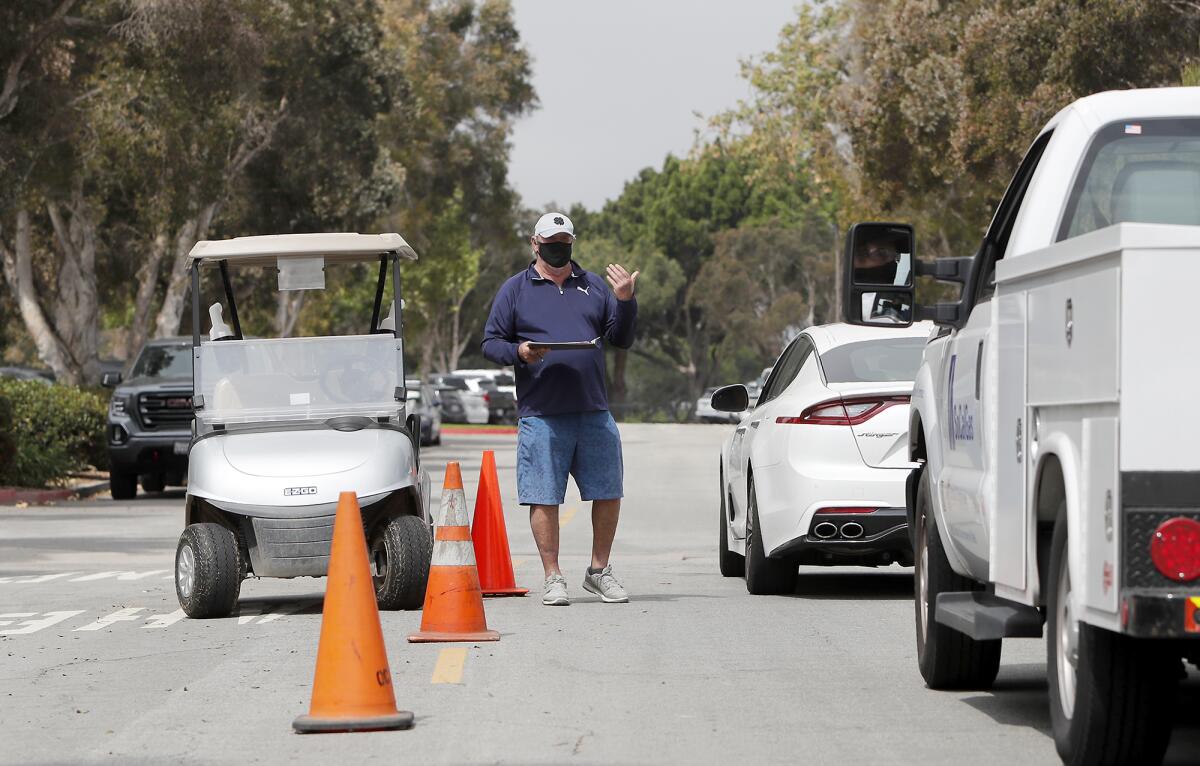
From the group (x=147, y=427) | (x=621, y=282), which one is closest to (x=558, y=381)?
(x=621, y=282)

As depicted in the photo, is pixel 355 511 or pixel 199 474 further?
pixel 199 474

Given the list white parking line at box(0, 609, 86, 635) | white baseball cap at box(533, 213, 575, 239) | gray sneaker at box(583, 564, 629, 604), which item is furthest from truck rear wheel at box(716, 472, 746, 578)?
white parking line at box(0, 609, 86, 635)

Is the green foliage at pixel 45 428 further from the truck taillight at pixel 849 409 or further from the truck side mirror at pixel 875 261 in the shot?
the truck side mirror at pixel 875 261

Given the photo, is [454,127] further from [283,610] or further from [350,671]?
[350,671]

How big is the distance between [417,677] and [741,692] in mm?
1455

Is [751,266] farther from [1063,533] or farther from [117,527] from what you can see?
[1063,533]

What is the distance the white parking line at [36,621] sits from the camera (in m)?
11.1

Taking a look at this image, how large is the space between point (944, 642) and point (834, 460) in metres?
3.68

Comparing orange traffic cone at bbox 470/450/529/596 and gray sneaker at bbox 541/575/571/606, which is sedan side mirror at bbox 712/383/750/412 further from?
gray sneaker at bbox 541/575/571/606

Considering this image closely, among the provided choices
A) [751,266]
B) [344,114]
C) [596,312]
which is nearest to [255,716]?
[596,312]

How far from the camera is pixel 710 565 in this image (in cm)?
1606

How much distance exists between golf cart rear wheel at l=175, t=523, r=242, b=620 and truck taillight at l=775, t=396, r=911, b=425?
346cm

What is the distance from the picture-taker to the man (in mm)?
11820

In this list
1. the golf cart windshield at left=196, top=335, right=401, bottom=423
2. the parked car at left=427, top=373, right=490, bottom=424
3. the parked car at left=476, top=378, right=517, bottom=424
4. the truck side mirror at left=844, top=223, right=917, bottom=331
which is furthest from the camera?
the parked car at left=476, top=378, right=517, bottom=424
